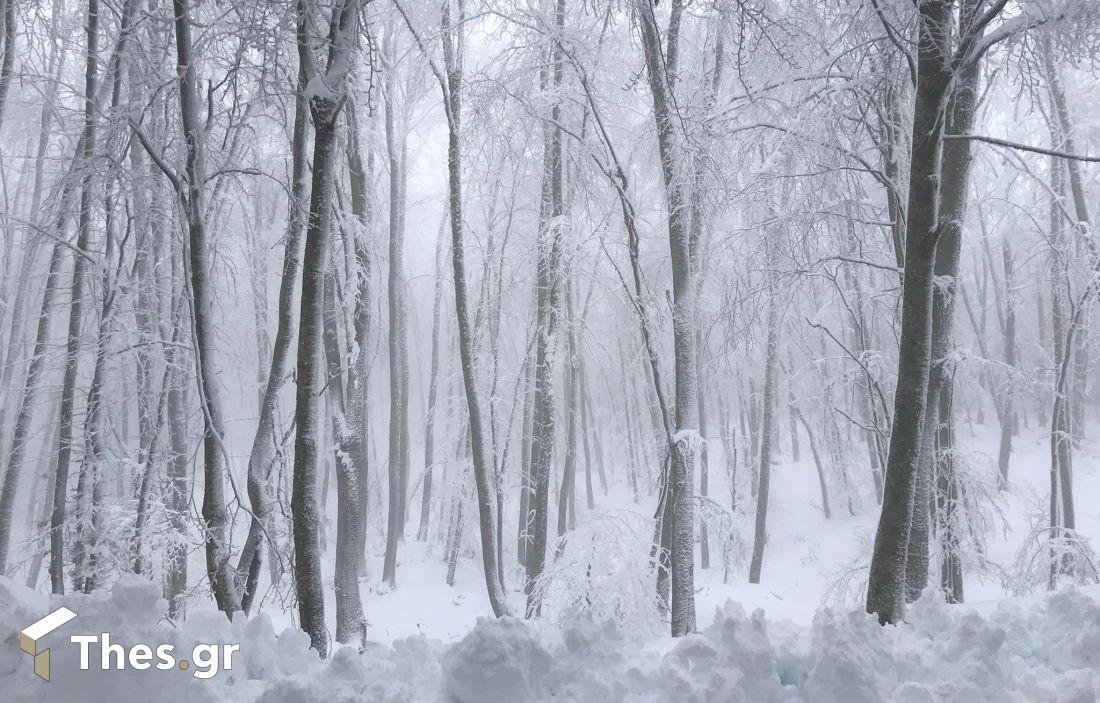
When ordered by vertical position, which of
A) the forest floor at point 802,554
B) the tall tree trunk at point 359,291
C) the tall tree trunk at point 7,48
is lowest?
the forest floor at point 802,554

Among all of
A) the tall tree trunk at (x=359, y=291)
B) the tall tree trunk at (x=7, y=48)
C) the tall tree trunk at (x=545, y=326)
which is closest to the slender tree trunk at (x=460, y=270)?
the tall tree trunk at (x=545, y=326)

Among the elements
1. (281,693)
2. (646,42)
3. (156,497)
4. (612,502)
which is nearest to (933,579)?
(646,42)

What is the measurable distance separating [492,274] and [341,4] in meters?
8.81

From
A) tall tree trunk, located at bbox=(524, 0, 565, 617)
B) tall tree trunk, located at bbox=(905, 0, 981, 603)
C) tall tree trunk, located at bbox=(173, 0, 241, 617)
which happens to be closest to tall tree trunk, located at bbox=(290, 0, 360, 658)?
tall tree trunk, located at bbox=(173, 0, 241, 617)

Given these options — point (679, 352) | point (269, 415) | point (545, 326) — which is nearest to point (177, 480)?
point (269, 415)

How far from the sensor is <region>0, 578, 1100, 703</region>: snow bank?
1944mm

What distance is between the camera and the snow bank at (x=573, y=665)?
1944mm

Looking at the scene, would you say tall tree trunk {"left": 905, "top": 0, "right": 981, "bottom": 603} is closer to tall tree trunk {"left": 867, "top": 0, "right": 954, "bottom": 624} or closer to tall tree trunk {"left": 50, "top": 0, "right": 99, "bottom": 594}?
tall tree trunk {"left": 867, "top": 0, "right": 954, "bottom": 624}

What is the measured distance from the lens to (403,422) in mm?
13875

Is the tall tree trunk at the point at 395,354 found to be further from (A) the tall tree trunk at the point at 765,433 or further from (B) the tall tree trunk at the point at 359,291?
(A) the tall tree trunk at the point at 765,433

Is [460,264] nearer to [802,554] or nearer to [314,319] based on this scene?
[314,319]

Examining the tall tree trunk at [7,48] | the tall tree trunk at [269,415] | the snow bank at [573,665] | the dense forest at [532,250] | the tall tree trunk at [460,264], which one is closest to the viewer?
the snow bank at [573,665]

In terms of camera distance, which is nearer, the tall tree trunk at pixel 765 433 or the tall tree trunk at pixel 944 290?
the tall tree trunk at pixel 944 290

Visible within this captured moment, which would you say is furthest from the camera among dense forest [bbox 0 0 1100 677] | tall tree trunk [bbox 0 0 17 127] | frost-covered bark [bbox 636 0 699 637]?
frost-covered bark [bbox 636 0 699 637]
